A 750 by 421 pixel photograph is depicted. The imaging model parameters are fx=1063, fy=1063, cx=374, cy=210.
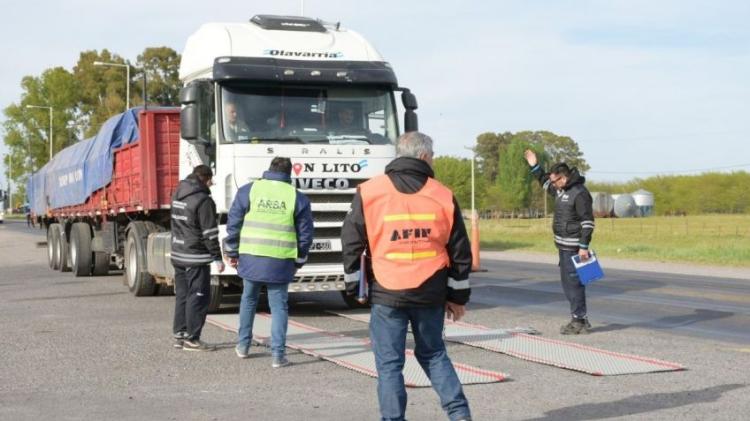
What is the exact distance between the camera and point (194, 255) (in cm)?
1036

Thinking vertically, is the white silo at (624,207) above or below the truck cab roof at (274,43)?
below

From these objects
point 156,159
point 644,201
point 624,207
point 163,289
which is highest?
point 156,159

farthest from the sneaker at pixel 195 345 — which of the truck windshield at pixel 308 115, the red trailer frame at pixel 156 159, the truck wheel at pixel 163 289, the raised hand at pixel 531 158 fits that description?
the truck wheel at pixel 163 289

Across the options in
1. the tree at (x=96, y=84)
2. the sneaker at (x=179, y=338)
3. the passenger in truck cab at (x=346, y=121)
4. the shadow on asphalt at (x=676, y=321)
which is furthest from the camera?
the tree at (x=96, y=84)

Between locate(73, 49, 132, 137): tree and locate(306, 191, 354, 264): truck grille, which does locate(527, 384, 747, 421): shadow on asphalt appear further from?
locate(73, 49, 132, 137): tree

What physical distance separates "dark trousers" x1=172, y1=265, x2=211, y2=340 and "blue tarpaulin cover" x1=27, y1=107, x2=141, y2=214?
7.04 metres

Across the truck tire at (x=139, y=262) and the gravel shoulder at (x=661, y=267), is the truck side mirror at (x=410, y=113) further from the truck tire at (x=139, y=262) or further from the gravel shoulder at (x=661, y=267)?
the gravel shoulder at (x=661, y=267)

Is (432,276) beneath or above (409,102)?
beneath

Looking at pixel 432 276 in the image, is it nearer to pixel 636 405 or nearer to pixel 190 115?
pixel 636 405

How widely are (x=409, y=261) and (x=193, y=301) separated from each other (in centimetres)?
476

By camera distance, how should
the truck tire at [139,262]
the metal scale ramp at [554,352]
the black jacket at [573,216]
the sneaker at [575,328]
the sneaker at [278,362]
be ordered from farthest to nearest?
the truck tire at [139,262]
the sneaker at [575,328]
the black jacket at [573,216]
the sneaker at [278,362]
the metal scale ramp at [554,352]

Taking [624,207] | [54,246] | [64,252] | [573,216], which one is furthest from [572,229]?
[624,207]

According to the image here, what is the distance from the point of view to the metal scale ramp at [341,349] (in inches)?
340

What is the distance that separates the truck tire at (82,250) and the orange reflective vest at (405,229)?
16.8 m
